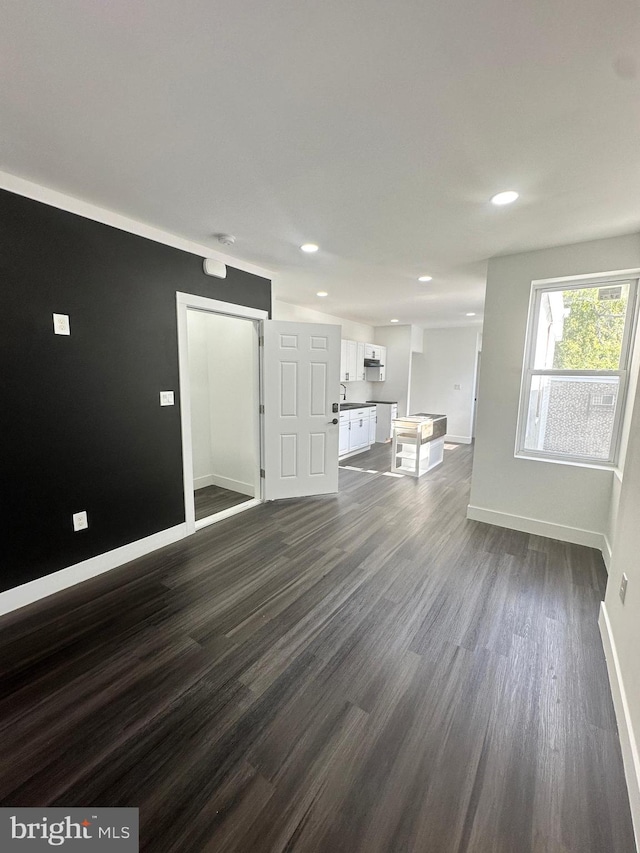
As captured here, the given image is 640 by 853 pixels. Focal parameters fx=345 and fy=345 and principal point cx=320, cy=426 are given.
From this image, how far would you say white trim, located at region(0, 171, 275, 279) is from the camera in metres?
2.03

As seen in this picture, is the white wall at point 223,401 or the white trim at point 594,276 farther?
the white wall at point 223,401

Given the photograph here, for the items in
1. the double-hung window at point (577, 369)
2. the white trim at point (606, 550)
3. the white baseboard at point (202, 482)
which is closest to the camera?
the white trim at point (606, 550)

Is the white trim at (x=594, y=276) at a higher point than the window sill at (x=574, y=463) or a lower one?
higher

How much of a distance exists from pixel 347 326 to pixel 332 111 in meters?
5.71

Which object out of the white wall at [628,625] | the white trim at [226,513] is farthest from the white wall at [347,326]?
the white wall at [628,625]

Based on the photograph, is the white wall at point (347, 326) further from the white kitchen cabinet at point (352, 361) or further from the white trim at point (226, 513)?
the white trim at point (226, 513)

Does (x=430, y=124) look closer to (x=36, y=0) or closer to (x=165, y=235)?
(x=36, y=0)

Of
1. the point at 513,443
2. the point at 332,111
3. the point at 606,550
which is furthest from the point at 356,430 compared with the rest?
the point at 332,111

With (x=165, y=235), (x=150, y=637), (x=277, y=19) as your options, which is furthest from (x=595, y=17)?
(x=150, y=637)

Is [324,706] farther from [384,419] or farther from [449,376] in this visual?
[449,376]

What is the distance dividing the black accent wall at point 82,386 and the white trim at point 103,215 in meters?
0.04

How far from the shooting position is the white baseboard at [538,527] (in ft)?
9.97

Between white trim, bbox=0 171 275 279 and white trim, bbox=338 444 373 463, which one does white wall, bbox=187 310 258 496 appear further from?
white trim, bbox=338 444 373 463

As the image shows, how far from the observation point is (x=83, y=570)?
2.45 metres
